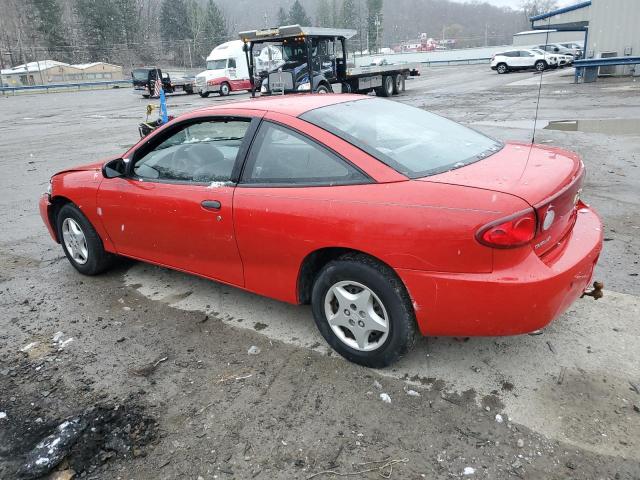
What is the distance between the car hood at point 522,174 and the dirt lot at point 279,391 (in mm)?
1046

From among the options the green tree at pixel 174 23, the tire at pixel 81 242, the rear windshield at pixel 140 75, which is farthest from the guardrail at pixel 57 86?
the tire at pixel 81 242

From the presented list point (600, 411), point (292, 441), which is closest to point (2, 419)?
point (292, 441)

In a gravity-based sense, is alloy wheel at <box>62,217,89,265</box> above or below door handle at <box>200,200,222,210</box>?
below

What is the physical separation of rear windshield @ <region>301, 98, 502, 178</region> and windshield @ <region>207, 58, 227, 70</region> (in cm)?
2970

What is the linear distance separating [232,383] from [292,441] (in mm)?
633

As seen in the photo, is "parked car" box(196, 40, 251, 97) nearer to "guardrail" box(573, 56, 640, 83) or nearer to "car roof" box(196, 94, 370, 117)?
"guardrail" box(573, 56, 640, 83)

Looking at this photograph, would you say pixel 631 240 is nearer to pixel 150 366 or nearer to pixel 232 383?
pixel 232 383

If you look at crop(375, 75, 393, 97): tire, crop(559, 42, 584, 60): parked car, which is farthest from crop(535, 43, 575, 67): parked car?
crop(375, 75, 393, 97): tire

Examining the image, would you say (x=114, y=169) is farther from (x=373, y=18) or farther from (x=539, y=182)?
(x=373, y=18)

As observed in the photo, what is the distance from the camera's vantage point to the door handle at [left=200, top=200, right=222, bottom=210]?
11.2 ft

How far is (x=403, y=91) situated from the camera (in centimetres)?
2641

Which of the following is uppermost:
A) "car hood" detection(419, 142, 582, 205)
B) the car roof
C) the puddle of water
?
the car roof

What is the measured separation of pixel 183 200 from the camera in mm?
3615

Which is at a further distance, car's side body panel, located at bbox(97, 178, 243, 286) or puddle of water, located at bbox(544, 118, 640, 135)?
puddle of water, located at bbox(544, 118, 640, 135)
